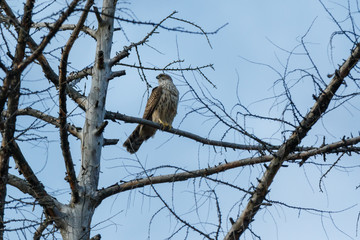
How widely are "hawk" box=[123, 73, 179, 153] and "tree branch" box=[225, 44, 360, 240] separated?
16.1 ft

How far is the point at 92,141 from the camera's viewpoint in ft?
17.8

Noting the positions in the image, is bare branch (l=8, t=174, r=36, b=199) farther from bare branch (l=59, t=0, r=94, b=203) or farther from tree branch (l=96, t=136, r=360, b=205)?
tree branch (l=96, t=136, r=360, b=205)

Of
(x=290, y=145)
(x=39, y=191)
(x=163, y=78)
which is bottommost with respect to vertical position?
(x=290, y=145)

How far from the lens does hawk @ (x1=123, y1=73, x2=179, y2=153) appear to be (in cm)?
918

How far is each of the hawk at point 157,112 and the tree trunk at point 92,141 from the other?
3.36 m

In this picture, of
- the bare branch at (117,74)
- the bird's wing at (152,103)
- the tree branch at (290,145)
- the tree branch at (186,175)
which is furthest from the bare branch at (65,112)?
the bird's wing at (152,103)

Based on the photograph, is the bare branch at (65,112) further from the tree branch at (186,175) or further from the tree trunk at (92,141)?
the tree branch at (186,175)

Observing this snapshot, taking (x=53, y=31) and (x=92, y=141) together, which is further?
(x=92, y=141)

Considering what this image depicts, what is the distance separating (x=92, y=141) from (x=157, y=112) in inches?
155

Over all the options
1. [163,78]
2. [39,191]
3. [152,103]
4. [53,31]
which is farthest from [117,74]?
[163,78]

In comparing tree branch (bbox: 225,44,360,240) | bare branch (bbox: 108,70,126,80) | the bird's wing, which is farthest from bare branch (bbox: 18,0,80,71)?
the bird's wing

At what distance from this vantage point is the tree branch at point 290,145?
13.2 feet

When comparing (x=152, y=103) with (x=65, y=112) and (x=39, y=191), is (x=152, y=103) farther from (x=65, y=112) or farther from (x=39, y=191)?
(x=65, y=112)

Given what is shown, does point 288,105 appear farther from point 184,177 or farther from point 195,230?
point 184,177
